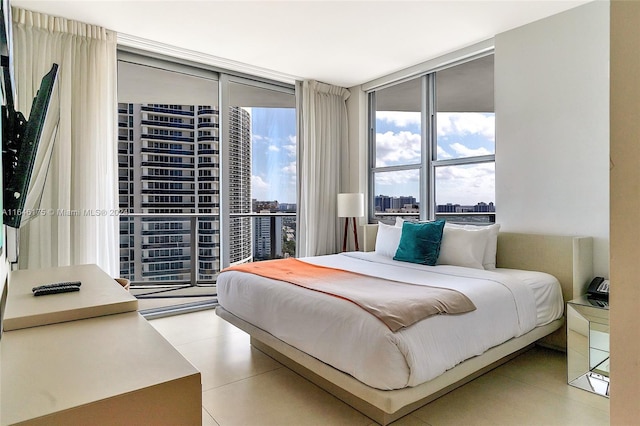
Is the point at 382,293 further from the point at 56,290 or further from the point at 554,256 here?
the point at 554,256

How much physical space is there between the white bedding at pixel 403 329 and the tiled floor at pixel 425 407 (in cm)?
32

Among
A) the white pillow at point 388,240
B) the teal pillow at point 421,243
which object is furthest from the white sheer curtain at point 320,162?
the teal pillow at point 421,243

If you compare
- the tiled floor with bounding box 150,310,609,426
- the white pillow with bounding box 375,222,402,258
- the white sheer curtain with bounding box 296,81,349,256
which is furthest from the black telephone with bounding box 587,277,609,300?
the white sheer curtain with bounding box 296,81,349,256

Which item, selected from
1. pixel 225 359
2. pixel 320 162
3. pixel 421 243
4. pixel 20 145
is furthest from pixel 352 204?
pixel 20 145

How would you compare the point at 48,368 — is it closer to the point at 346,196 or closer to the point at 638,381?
the point at 638,381

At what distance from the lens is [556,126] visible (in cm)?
304

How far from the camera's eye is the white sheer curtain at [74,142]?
2934 mm

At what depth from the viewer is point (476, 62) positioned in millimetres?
3812

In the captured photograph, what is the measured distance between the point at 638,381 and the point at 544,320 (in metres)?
2.51

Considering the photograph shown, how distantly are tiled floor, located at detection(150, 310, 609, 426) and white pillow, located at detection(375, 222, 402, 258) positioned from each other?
1386mm

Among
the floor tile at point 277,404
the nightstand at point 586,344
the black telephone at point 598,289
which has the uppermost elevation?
the black telephone at point 598,289

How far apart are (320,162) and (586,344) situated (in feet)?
11.2

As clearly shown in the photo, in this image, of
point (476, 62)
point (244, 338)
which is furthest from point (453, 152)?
point (244, 338)

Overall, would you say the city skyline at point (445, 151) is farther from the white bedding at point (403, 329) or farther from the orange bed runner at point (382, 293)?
the orange bed runner at point (382, 293)
